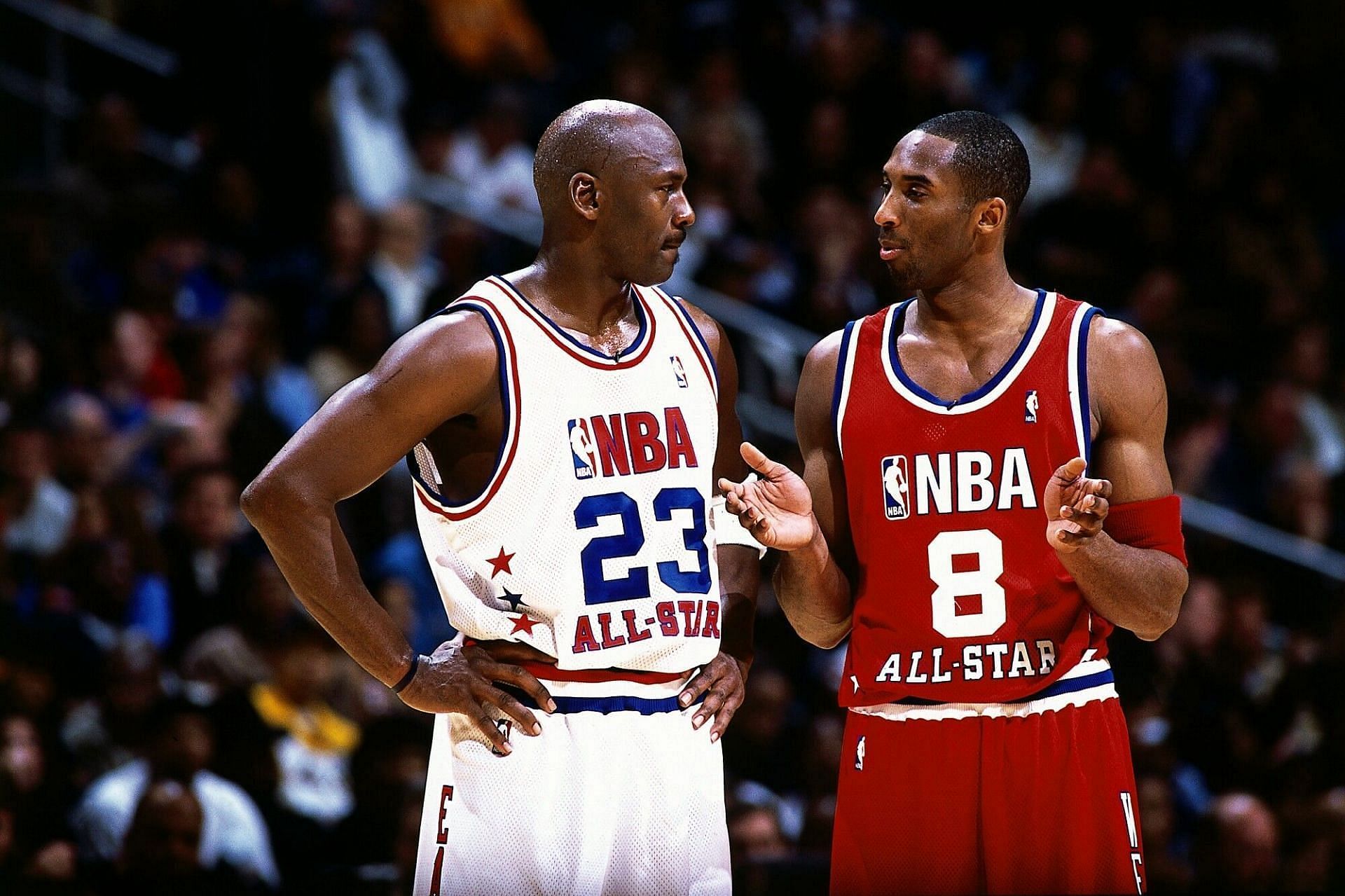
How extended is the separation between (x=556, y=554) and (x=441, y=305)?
13.2 feet

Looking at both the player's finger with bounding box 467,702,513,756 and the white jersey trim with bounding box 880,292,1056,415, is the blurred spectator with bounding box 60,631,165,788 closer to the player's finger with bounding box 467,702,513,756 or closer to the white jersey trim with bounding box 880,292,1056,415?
the player's finger with bounding box 467,702,513,756

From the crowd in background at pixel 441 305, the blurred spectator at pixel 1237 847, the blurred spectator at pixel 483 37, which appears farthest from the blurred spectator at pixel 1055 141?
the blurred spectator at pixel 1237 847

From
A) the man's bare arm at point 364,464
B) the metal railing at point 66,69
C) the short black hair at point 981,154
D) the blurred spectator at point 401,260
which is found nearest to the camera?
the man's bare arm at point 364,464

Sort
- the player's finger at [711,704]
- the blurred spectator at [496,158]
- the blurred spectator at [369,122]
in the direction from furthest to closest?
1. the blurred spectator at [496,158]
2. the blurred spectator at [369,122]
3. the player's finger at [711,704]

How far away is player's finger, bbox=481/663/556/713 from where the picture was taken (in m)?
3.85

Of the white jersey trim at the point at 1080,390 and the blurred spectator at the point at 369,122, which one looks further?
the blurred spectator at the point at 369,122

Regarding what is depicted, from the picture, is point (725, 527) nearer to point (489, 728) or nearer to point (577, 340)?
point (577, 340)

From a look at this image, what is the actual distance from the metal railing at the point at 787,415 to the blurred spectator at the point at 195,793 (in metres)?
3.22

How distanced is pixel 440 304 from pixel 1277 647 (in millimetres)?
4412

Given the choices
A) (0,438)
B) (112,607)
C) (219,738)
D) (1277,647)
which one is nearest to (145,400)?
(0,438)

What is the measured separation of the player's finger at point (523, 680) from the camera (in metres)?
3.85

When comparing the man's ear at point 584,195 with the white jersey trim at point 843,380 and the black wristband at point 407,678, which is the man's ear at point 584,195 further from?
the black wristband at point 407,678

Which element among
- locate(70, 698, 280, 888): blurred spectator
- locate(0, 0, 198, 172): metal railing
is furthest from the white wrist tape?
locate(0, 0, 198, 172): metal railing

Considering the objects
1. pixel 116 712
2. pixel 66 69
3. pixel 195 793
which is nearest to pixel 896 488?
pixel 195 793
